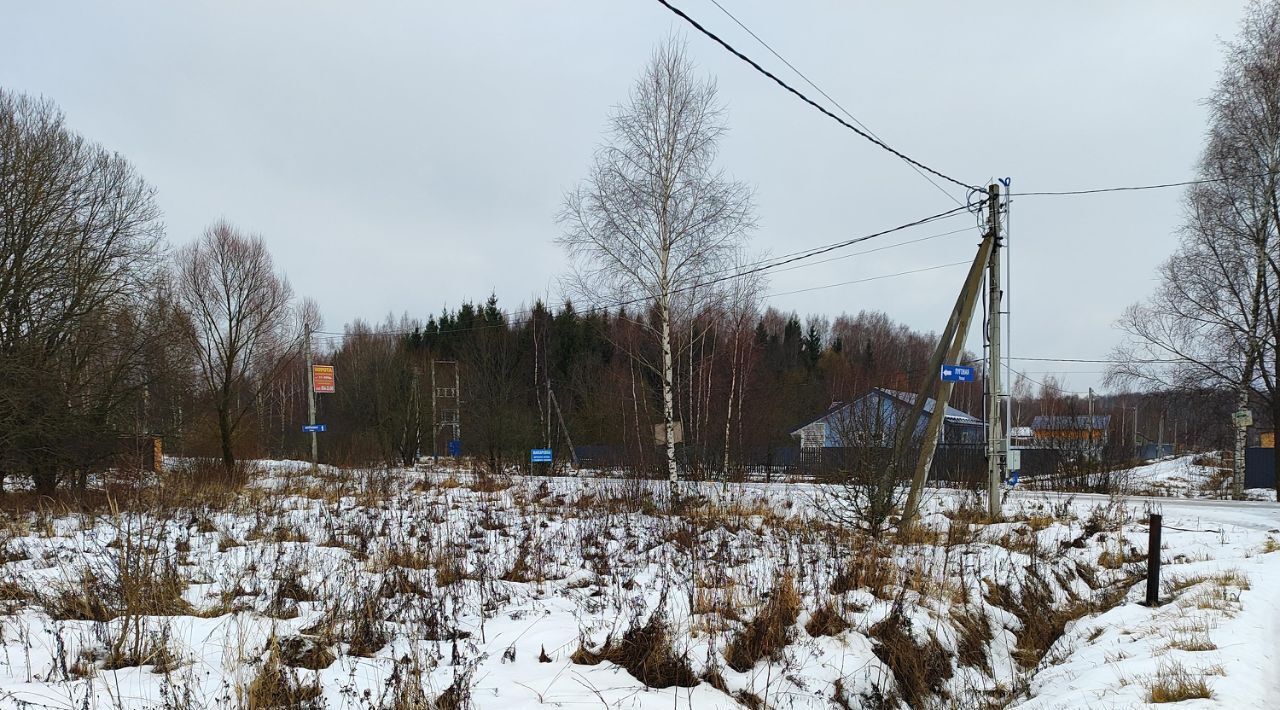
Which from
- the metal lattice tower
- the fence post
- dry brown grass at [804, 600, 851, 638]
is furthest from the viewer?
the metal lattice tower

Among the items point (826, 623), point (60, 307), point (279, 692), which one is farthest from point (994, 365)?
point (60, 307)

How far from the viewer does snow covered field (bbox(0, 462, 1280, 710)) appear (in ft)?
15.4

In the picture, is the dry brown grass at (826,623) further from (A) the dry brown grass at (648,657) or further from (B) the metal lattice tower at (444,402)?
(B) the metal lattice tower at (444,402)

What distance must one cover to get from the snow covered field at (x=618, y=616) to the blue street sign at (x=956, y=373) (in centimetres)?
245

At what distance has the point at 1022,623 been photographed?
7.57m

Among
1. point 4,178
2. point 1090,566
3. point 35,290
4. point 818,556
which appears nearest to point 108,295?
point 35,290

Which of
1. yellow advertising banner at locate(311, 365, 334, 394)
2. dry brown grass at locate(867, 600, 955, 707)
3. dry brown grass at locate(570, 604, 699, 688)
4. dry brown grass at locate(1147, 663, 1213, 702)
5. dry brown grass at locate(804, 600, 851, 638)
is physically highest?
yellow advertising banner at locate(311, 365, 334, 394)

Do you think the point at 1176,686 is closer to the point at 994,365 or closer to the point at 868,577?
the point at 868,577

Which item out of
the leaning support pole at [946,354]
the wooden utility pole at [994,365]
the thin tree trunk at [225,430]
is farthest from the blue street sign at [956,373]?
the thin tree trunk at [225,430]

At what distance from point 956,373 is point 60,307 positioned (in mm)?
18587

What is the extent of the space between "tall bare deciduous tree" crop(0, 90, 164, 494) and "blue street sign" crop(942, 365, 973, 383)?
1665 centimetres

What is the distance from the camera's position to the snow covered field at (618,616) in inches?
185

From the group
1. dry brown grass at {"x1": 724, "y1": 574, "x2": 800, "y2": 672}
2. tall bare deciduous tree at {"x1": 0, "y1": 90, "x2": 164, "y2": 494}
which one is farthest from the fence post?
tall bare deciduous tree at {"x1": 0, "y1": 90, "x2": 164, "y2": 494}

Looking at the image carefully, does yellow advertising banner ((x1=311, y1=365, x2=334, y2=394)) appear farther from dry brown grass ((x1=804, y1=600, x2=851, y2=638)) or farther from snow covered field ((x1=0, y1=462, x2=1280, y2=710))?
dry brown grass ((x1=804, y1=600, x2=851, y2=638))
